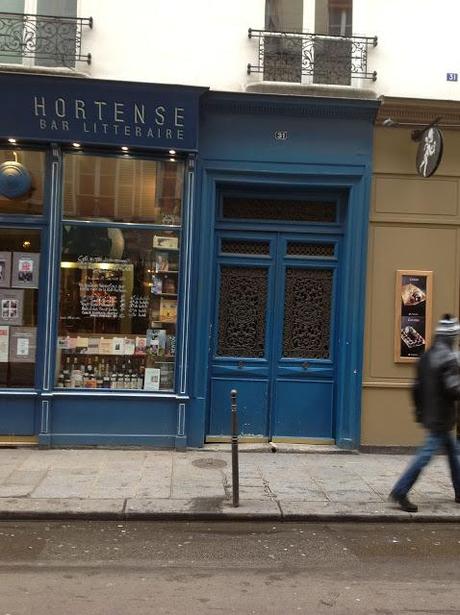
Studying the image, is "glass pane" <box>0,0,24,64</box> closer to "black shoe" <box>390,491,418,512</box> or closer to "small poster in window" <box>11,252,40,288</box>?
"small poster in window" <box>11,252,40,288</box>

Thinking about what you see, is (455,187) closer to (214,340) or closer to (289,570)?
(214,340)

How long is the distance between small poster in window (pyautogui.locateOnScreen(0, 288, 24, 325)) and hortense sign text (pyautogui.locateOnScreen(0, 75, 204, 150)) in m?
2.05

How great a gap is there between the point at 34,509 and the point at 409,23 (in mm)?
7733

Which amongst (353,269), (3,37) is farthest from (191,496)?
(3,37)

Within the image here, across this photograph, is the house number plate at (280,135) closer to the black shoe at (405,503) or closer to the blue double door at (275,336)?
the blue double door at (275,336)

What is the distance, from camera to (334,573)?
16.9 feet

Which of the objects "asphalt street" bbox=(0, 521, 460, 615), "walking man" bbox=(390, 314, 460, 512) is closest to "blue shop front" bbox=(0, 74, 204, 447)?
"asphalt street" bbox=(0, 521, 460, 615)

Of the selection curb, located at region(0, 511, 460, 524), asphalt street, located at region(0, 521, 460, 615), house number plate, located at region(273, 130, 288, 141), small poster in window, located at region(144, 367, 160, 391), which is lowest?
asphalt street, located at region(0, 521, 460, 615)

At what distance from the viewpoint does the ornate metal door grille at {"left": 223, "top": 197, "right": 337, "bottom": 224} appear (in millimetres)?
9555

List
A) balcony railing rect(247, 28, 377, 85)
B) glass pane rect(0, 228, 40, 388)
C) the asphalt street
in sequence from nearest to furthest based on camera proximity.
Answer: the asphalt street, glass pane rect(0, 228, 40, 388), balcony railing rect(247, 28, 377, 85)

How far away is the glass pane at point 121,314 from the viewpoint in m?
9.09

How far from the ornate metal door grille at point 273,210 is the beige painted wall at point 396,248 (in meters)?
0.79

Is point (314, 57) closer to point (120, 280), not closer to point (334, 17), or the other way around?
point (334, 17)

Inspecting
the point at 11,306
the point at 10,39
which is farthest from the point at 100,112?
the point at 11,306
